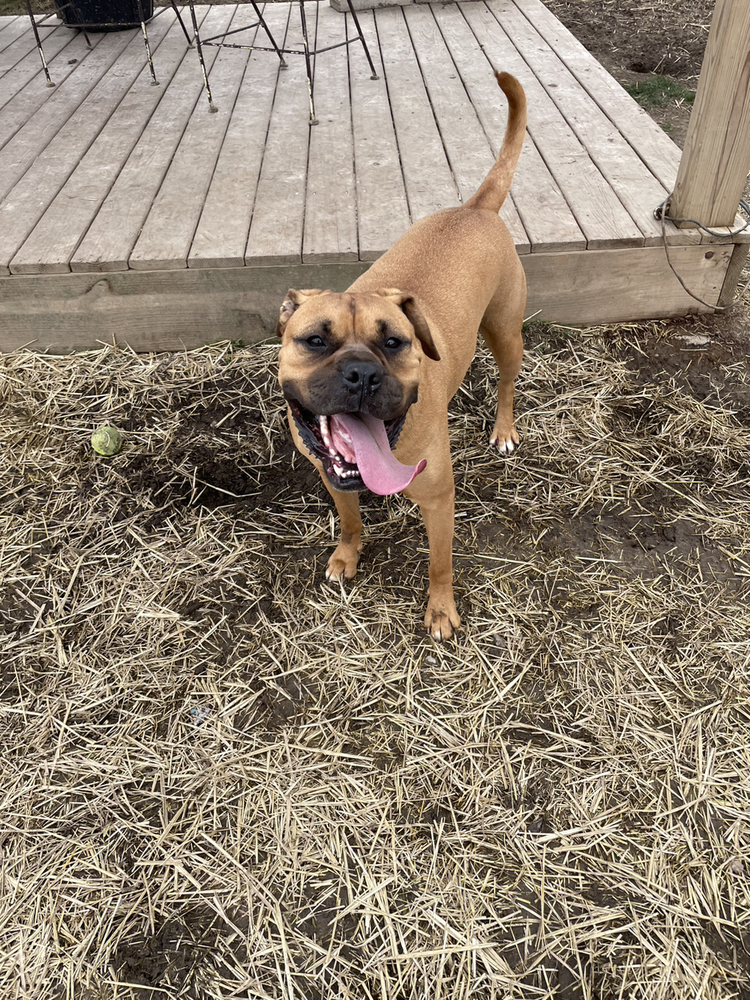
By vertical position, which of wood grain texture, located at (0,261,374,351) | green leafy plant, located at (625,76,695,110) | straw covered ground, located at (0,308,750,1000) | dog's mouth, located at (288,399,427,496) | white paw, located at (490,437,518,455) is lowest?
straw covered ground, located at (0,308,750,1000)

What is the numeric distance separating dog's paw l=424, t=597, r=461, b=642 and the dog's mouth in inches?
28.8

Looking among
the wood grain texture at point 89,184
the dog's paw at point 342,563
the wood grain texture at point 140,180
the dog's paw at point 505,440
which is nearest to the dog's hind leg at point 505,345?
the dog's paw at point 505,440

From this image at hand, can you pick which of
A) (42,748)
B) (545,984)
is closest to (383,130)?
(42,748)

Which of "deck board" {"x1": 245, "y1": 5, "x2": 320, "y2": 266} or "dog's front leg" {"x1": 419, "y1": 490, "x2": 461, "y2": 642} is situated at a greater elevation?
"deck board" {"x1": 245, "y1": 5, "x2": 320, "y2": 266}

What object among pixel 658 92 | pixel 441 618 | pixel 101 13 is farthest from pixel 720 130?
pixel 101 13

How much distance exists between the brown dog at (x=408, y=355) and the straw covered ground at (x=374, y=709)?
1.34 ft

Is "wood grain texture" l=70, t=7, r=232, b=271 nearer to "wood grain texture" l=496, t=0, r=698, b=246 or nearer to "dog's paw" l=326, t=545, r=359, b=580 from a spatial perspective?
"dog's paw" l=326, t=545, r=359, b=580

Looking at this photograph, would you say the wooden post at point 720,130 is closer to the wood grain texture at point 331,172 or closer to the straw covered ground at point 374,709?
the straw covered ground at point 374,709

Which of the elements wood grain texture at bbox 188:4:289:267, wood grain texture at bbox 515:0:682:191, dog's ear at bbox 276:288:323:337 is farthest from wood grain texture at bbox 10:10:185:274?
wood grain texture at bbox 515:0:682:191

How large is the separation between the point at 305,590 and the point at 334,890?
45.5 inches

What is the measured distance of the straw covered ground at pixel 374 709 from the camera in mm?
1875

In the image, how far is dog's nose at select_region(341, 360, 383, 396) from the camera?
1.76m

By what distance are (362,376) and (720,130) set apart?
8.68 feet

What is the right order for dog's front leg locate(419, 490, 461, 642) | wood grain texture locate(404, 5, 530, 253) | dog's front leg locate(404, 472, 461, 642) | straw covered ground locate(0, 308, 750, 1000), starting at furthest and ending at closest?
1. wood grain texture locate(404, 5, 530, 253)
2. dog's front leg locate(419, 490, 461, 642)
3. dog's front leg locate(404, 472, 461, 642)
4. straw covered ground locate(0, 308, 750, 1000)
